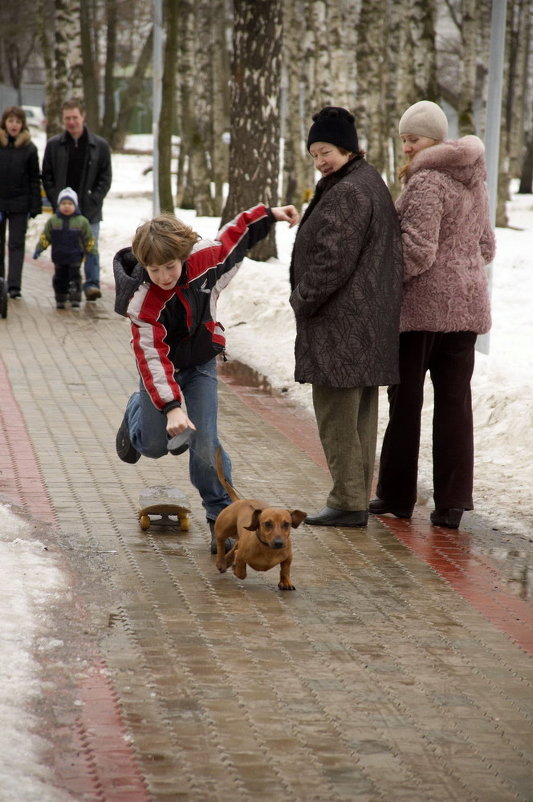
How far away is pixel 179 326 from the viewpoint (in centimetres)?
564

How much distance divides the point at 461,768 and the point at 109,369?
759cm

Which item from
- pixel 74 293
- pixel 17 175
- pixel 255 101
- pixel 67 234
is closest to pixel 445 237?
pixel 67 234

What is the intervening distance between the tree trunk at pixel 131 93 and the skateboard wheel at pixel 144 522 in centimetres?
4028

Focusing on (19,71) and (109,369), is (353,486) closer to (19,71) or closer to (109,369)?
(109,369)

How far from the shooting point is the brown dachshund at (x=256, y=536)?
16.8ft

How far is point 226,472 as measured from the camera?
19.4ft

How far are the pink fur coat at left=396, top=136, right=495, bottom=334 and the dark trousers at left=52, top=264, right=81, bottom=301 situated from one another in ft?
Answer: 27.7

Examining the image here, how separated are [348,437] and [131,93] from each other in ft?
142

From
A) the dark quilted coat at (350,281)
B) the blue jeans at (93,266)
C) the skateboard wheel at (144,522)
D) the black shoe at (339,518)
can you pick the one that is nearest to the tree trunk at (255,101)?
the blue jeans at (93,266)

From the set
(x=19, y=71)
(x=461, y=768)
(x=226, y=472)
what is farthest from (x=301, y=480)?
(x=19, y=71)

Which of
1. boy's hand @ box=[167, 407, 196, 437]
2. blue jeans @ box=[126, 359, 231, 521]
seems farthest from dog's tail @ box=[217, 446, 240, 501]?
boy's hand @ box=[167, 407, 196, 437]

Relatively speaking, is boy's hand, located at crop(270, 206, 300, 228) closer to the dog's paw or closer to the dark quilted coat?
the dark quilted coat

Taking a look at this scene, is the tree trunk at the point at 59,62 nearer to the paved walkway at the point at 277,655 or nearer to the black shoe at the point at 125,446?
the paved walkway at the point at 277,655

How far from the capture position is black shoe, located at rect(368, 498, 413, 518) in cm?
678
